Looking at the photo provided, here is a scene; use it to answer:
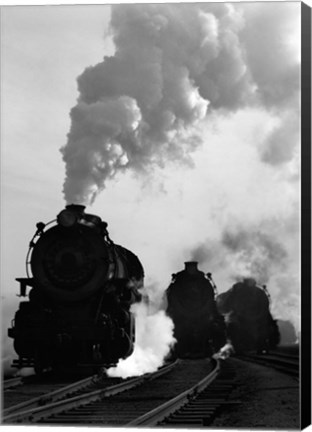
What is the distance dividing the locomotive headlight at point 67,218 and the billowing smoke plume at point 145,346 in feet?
6.01

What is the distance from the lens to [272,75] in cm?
1060

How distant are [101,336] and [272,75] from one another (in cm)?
531

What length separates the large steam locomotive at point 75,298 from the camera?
13.8 m

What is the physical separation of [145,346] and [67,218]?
107 inches

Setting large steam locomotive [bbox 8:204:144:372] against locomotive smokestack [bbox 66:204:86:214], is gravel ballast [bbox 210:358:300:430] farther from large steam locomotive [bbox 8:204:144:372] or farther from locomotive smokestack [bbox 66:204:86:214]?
locomotive smokestack [bbox 66:204:86:214]

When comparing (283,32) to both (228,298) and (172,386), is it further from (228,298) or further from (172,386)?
(228,298)

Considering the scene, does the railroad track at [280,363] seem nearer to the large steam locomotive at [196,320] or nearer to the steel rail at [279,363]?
the steel rail at [279,363]

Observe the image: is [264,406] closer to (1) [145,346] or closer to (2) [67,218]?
(1) [145,346]

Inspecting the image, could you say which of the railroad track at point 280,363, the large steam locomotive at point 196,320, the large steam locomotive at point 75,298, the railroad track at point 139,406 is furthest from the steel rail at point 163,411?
the large steam locomotive at point 196,320

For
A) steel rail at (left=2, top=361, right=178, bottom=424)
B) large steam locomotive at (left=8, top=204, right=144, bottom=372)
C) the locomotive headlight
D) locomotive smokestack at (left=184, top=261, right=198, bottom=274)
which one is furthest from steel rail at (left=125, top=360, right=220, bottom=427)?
the locomotive headlight

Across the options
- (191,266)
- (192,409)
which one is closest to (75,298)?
(191,266)

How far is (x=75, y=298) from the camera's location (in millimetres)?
14328

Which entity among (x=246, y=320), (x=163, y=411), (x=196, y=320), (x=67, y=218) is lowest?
(x=163, y=411)

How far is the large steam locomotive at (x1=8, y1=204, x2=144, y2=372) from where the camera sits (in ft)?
45.4
